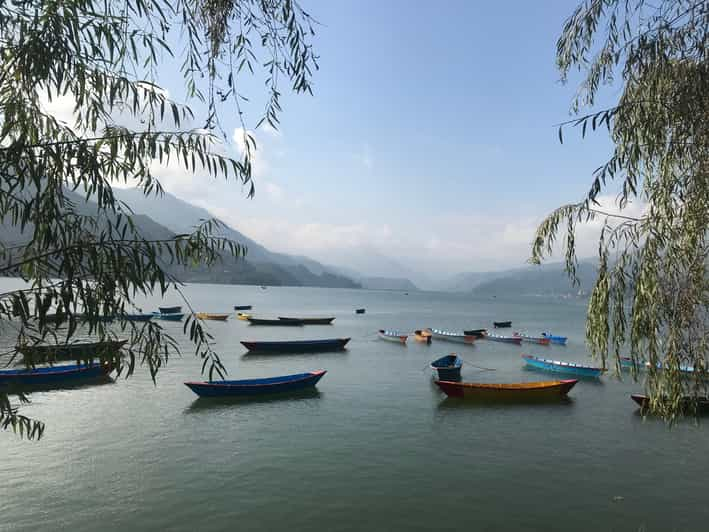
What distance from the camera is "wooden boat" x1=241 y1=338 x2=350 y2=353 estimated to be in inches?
1853

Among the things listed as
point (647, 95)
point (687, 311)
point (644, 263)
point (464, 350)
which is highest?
point (647, 95)

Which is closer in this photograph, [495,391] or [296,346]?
[495,391]

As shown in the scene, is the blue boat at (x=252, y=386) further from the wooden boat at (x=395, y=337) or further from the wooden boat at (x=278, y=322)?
the wooden boat at (x=278, y=322)

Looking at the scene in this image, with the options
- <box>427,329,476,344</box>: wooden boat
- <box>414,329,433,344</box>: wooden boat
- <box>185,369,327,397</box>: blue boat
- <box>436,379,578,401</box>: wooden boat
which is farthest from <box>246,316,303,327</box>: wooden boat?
<box>436,379,578,401</box>: wooden boat

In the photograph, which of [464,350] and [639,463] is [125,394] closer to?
[639,463]

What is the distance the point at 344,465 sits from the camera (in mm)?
17859

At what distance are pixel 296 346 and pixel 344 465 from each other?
31358 millimetres

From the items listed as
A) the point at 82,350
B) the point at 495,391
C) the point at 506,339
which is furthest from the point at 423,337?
the point at 82,350

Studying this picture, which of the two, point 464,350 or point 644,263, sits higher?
point 644,263

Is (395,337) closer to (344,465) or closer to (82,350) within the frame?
(344,465)

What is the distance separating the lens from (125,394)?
27.6 m

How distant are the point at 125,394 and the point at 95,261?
26.9 m

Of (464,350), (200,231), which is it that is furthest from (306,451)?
(464,350)

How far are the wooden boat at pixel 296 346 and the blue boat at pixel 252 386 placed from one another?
59.9 feet
